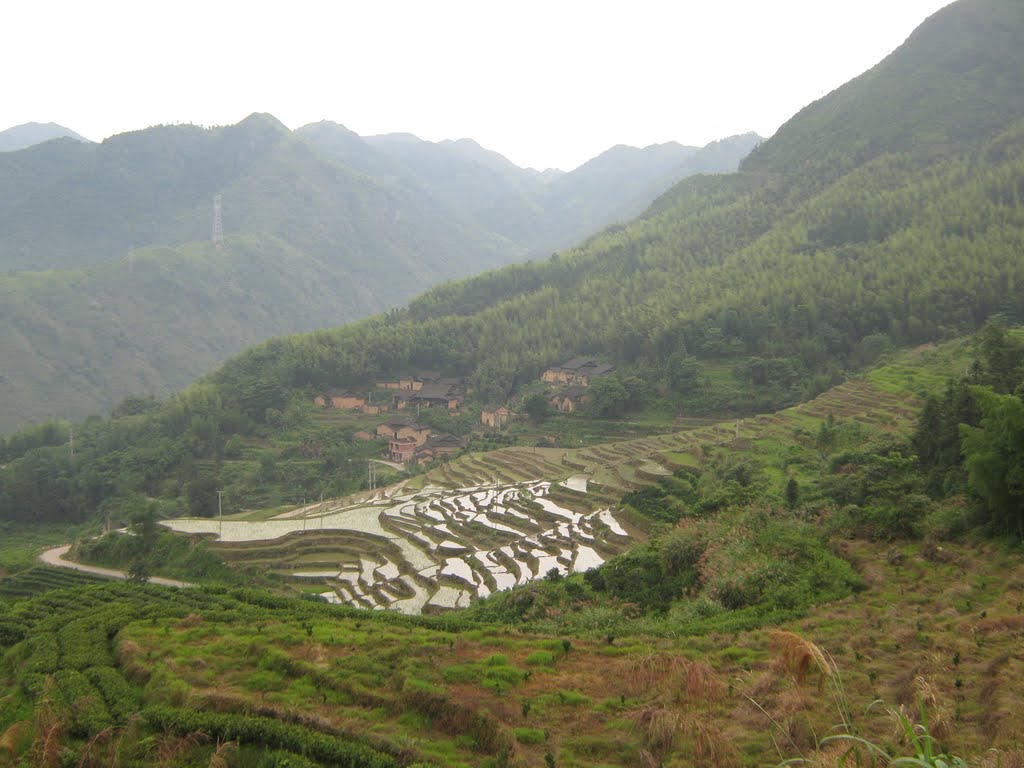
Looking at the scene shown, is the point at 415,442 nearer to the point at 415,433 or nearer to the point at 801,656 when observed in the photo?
the point at 415,433

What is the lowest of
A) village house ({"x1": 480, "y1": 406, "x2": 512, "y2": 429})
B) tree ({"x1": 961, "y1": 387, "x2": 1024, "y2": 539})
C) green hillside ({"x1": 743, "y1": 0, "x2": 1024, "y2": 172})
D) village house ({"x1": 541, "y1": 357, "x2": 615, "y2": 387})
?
village house ({"x1": 480, "y1": 406, "x2": 512, "y2": 429})

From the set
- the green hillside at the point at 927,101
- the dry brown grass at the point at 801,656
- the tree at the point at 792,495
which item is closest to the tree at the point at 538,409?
the tree at the point at 792,495

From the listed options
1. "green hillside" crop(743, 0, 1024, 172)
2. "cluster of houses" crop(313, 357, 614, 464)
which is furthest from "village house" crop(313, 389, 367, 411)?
"green hillside" crop(743, 0, 1024, 172)

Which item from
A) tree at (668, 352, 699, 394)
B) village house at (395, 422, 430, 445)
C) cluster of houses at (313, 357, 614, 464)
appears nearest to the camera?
tree at (668, 352, 699, 394)

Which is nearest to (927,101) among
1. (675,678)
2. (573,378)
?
(573,378)

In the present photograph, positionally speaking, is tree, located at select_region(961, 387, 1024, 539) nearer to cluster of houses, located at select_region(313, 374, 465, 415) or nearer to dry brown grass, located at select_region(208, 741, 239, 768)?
dry brown grass, located at select_region(208, 741, 239, 768)

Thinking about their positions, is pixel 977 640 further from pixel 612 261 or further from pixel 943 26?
pixel 943 26

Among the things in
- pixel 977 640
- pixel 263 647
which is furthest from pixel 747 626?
pixel 263 647
